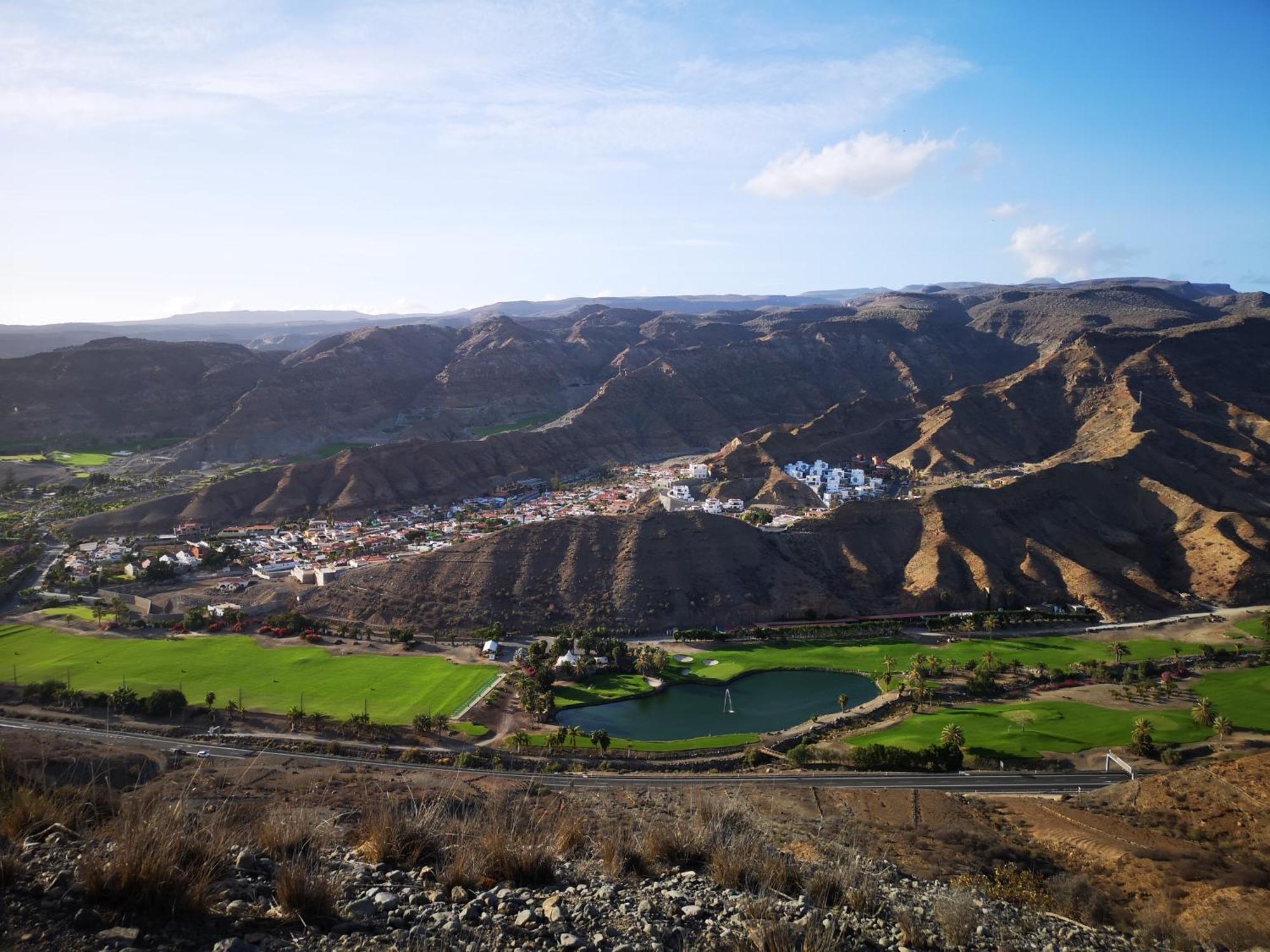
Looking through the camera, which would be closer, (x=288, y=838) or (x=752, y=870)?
(x=288, y=838)

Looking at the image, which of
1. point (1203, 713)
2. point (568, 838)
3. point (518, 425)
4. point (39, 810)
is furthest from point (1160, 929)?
point (518, 425)

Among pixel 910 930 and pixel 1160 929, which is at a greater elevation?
pixel 910 930

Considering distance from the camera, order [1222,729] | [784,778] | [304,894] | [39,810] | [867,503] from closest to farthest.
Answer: [304,894] < [39,810] < [784,778] < [1222,729] < [867,503]

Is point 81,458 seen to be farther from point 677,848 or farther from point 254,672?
point 677,848

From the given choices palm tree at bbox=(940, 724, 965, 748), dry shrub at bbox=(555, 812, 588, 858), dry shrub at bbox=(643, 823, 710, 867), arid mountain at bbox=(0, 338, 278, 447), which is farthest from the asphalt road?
arid mountain at bbox=(0, 338, 278, 447)

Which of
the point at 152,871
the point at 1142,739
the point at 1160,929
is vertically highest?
the point at 152,871

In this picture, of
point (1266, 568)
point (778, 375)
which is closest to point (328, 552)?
point (1266, 568)

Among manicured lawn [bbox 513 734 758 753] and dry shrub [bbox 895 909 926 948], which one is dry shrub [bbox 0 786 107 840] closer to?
dry shrub [bbox 895 909 926 948]

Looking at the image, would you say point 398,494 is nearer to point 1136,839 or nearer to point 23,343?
point 1136,839
